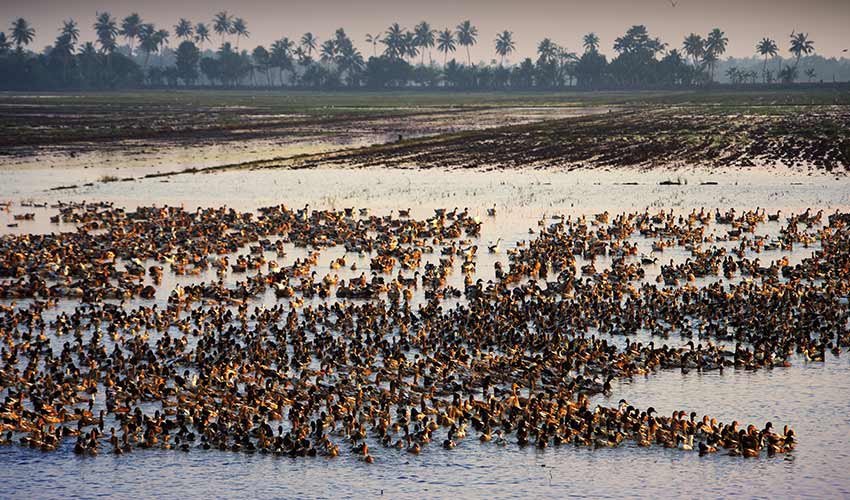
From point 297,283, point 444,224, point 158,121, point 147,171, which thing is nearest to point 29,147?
point 147,171

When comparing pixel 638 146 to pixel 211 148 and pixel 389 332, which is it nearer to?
pixel 211 148

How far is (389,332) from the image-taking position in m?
26.3

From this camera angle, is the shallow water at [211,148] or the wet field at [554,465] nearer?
the wet field at [554,465]

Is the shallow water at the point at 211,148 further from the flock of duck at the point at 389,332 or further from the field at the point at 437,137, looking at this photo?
the flock of duck at the point at 389,332

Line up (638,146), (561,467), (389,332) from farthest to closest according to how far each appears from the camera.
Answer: (638,146) → (389,332) → (561,467)

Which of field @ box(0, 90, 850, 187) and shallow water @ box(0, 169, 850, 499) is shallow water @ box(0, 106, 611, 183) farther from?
shallow water @ box(0, 169, 850, 499)

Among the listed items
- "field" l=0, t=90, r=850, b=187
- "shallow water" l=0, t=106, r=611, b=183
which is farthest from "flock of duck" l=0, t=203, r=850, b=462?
"field" l=0, t=90, r=850, b=187

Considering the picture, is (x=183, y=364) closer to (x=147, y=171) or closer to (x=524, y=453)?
(x=524, y=453)

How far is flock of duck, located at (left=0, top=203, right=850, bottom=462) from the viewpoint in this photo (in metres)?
19.8

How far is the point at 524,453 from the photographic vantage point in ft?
63.3

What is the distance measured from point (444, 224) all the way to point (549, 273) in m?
10.5

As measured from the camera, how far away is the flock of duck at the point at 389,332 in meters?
19.8

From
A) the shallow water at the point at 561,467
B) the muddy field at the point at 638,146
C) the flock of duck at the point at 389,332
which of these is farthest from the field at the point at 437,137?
the shallow water at the point at 561,467

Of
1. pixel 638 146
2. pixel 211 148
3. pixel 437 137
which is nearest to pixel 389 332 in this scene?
pixel 638 146
